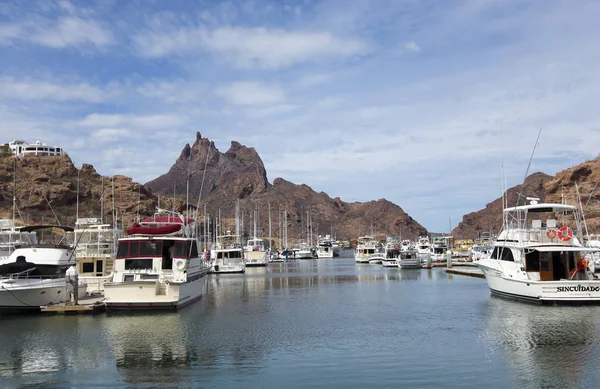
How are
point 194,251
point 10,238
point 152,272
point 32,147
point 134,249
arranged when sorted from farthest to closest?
point 32,147 < point 10,238 < point 194,251 < point 134,249 < point 152,272

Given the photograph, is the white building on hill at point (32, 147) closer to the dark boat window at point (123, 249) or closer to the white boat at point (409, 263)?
the white boat at point (409, 263)

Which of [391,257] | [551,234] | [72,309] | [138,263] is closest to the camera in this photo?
[72,309]

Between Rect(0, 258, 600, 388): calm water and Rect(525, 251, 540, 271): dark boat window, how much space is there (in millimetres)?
2316

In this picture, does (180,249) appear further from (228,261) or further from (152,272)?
(228,261)

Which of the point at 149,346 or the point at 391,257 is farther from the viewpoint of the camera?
the point at 391,257

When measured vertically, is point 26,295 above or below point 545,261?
below

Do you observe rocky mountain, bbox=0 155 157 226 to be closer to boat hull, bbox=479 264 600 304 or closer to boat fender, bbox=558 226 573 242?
boat hull, bbox=479 264 600 304

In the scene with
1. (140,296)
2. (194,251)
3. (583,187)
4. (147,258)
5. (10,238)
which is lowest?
(140,296)

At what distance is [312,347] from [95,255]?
2455cm

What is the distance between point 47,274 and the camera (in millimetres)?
33625

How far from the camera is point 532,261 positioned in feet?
110

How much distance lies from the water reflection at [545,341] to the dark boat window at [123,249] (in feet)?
66.9

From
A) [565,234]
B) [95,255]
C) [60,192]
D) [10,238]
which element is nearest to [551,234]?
[565,234]

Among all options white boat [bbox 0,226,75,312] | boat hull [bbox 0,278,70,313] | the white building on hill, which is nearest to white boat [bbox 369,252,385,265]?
white boat [bbox 0,226,75,312]
